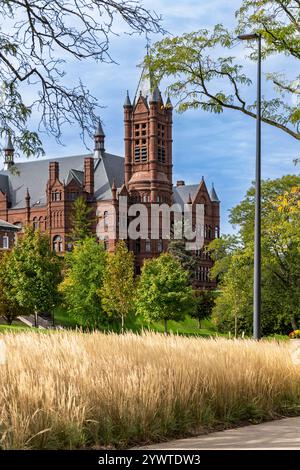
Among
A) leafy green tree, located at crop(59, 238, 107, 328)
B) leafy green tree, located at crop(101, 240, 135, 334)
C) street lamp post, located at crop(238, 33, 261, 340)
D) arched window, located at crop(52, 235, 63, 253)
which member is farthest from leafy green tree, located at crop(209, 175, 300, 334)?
arched window, located at crop(52, 235, 63, 253)

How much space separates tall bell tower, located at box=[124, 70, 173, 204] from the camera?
4937 inches

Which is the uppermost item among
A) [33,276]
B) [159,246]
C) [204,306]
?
[159,246]

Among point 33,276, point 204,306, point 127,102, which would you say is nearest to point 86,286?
point 33,276

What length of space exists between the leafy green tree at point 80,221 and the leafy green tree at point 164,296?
42.5 metres

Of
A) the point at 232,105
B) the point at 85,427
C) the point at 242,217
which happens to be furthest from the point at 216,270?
the point at 85,427

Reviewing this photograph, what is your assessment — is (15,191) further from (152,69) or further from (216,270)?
(152,69)

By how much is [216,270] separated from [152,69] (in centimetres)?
3010

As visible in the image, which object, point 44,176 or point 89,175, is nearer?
point 89,175

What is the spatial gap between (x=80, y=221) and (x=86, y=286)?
4652 centimetres

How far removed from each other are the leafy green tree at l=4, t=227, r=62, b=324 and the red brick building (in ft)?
149

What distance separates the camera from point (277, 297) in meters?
52.4

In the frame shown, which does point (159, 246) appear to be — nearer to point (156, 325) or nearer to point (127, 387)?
point (156, 325)

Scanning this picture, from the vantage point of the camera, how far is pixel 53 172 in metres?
126

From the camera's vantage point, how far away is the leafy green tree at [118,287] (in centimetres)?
6719
